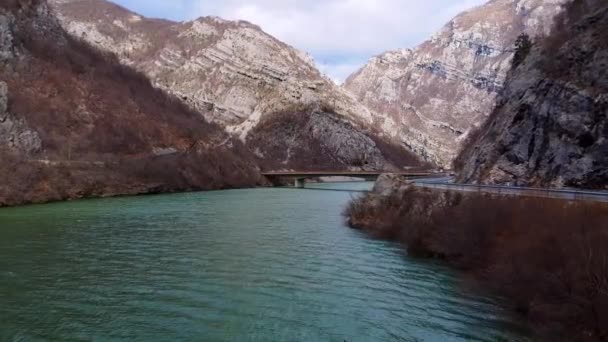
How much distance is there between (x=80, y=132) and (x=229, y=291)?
91841mm

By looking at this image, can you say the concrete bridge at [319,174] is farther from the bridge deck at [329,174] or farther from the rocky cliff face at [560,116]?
the rocky cliff face at [560,116]

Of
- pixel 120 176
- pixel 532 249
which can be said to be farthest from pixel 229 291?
pixel 120 176

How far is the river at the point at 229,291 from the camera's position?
593 inches

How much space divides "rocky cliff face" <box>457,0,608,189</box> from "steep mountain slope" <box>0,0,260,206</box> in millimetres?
56586

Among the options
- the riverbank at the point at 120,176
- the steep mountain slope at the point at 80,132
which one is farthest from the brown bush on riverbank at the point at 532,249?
the steep mountain slope at the point at 80,132

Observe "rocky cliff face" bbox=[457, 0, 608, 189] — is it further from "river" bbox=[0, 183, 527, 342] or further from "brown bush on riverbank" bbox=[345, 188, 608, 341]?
"river" bbox=[0, 183, 527, 342]

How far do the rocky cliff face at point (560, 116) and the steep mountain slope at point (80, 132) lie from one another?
56.6 meters

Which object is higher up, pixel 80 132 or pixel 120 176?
pixel 80 132

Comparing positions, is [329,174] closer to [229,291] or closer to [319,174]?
[319,174]

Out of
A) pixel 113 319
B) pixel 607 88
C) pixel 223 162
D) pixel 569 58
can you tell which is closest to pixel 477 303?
pixel 113 319

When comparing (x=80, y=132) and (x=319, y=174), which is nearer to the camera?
(x=80, y=132)

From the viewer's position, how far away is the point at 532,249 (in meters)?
16.8

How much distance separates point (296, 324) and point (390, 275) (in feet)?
26.8

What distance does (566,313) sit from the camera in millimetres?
13438
